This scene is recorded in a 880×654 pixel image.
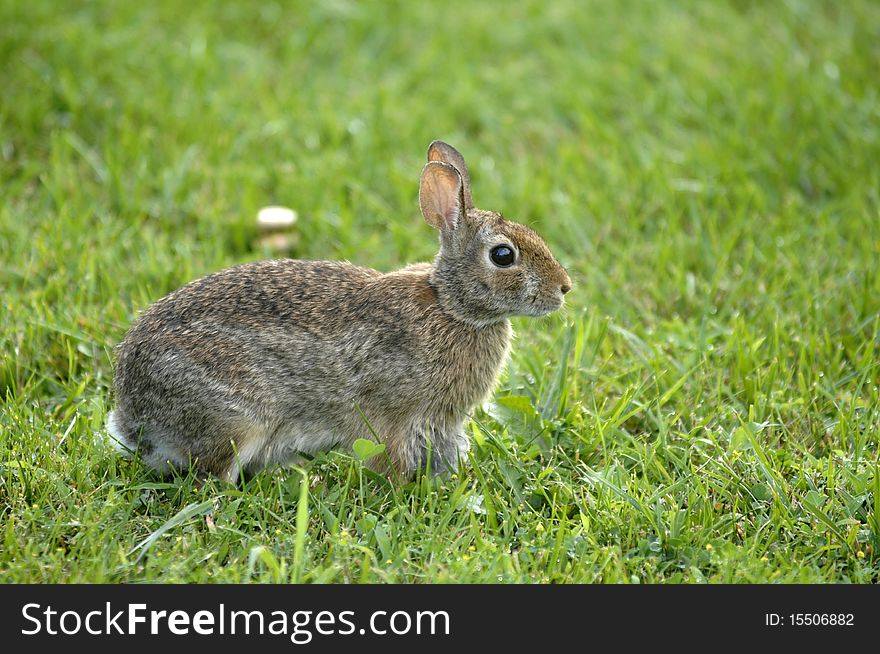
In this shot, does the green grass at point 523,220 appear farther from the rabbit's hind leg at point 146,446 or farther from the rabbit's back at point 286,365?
the rabbit's back at point 286,365

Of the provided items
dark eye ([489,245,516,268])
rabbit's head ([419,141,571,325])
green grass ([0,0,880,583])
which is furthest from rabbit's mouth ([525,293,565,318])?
green grass ([0,0,880,583])

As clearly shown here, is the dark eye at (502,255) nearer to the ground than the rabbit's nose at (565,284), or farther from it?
farther from it

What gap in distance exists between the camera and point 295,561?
3953mm

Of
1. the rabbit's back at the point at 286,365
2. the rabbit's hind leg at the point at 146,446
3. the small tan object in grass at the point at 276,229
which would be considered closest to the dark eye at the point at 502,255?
the rabbit's back at the point at 286,365

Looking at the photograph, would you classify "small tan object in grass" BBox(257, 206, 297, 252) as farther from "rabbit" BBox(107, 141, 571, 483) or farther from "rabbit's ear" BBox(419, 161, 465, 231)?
"rabbit's ear" BBox(419, 161, 465, 231)

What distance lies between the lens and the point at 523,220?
6.93 m

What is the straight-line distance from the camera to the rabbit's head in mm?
4680

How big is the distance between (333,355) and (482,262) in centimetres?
77

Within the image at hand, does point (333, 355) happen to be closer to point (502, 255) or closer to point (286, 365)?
point (286, 365)

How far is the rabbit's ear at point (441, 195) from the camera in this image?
4.72 metres

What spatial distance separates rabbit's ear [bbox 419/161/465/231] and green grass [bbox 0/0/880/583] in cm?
89

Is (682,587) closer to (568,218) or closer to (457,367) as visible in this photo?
(457,367)

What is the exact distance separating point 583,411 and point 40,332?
2.71 meters

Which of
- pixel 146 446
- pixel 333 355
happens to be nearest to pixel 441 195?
pixel 333 355
